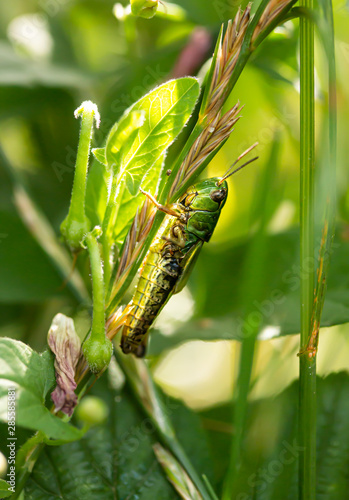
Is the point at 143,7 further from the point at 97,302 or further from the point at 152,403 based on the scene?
the point at 152,403

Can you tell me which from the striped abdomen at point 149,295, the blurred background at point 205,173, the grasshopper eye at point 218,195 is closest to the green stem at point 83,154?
the striped abdomen at point 149,295

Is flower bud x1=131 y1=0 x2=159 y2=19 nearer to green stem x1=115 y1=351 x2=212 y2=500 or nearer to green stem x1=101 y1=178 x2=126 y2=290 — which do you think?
green stem x1=101 y1=178 x2=126 y2=290

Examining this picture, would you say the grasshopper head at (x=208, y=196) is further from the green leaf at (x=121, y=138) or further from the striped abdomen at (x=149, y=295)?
the green leaf at (x=121, y=138)

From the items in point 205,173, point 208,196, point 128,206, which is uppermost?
point 205,173

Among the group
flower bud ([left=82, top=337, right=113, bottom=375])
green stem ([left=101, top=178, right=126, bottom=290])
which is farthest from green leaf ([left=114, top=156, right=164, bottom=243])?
flower bud ([left=82, top=337, right=113, bottom=375])


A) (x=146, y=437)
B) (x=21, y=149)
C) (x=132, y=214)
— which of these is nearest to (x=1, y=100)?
(x=21, y=149)

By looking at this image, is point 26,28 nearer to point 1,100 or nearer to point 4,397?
point 1,100

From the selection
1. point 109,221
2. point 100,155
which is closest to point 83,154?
point 100,155
